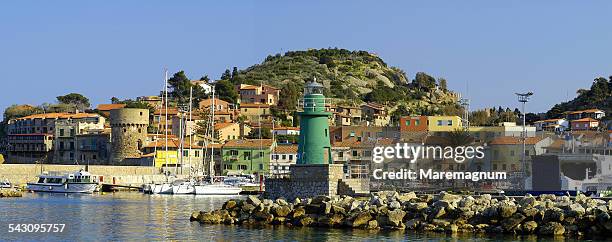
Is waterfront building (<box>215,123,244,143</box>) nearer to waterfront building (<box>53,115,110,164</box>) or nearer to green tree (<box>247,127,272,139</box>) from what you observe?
green tree (<box>247,127,272,139</box>)

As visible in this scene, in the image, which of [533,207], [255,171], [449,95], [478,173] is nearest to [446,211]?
[533,207]

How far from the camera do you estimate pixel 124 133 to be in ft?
255

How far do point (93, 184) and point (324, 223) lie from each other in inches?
1309

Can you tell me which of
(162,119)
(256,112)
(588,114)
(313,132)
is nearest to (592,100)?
(588,114)

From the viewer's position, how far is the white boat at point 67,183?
60469mm

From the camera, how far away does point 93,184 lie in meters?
61.1

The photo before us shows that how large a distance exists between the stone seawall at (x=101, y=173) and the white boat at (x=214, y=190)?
9091 millimetres

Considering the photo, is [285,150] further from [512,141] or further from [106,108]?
→ [106,108]

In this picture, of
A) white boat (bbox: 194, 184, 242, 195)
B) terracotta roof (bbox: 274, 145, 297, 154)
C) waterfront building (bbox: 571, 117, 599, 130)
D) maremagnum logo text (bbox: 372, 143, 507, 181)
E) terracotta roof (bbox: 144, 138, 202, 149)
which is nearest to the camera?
maremagnum logo text (bbox: 372, 143, 507, 181)

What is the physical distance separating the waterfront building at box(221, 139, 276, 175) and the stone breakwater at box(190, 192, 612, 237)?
41261mm

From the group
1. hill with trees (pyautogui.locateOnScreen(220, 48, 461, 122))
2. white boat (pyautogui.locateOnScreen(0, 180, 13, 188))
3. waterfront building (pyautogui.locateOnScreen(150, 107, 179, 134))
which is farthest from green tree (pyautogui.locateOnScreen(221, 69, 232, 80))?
white boat (pyautogui.locateOnScreen(0, 180, 13, 188))

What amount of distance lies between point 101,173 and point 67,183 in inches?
257

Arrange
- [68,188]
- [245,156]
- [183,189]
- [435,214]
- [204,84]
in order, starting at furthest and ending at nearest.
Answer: [204,84] → [245,156] → [68,188] → [183,189] → [435,214]

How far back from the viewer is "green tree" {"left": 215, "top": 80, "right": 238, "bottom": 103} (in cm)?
10581
